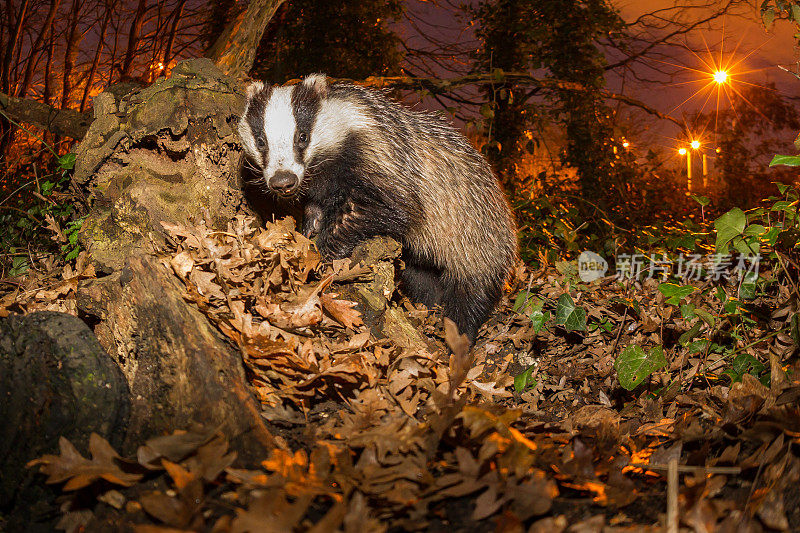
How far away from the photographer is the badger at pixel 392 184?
9.72 feet

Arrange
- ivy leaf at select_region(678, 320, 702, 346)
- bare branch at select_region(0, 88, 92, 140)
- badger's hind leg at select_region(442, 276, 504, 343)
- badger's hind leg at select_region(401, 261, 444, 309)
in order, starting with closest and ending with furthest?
1. ivy leaf at select_region(678, 320, 702, 346)
2. badger's hind leg at select_region(442, 276, 504, 343)
3. badger's hind leg at select_region(401, 261, 444, 309)
4. bare branch at select_region(0, 88, 92, 140)

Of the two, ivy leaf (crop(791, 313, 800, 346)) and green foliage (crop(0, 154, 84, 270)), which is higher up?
ivy leaf (crop(791, 313, 800, 346))

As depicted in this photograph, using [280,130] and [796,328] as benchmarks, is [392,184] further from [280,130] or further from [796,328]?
[796,328]

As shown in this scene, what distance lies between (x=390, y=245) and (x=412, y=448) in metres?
1.62

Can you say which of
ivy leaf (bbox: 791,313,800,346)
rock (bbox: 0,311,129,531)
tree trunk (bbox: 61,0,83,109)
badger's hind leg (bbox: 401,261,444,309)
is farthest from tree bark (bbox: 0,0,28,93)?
ivy leaf (bbox: 791,313,800,346)

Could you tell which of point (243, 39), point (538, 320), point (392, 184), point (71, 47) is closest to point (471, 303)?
→ point (538, 320)

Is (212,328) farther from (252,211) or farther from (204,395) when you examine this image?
(252,211)

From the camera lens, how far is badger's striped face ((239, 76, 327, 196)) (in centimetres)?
285

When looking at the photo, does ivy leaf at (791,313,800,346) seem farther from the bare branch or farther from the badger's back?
the bare branch

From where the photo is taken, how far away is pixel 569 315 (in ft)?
9.13

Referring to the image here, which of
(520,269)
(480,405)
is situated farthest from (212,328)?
(520,269)

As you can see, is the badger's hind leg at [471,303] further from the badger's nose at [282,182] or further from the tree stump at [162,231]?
the tree stump at [162,231]

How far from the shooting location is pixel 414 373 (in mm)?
1966

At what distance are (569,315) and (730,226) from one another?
0.83 meters
